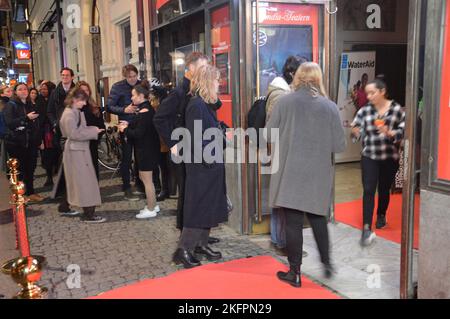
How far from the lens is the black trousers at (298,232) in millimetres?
3586

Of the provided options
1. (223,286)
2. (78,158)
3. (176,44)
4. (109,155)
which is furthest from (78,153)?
(109,155)

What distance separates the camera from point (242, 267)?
13.7 ft

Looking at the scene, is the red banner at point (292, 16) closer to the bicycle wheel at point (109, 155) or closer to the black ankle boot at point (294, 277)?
the black ankle boot at point (294, 277)

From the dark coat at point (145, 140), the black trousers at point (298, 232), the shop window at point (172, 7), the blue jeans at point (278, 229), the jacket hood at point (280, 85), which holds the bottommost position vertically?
the blue jeans at point (278, 229)

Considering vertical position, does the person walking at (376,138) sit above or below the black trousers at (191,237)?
above

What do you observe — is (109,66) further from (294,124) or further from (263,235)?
(294,124)

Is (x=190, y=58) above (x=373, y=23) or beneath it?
beneath

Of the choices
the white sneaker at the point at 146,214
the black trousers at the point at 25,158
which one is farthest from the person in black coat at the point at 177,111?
the black trousers at the point at 25,158

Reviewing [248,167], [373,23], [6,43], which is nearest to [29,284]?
[248,167]

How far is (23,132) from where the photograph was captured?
682 cm

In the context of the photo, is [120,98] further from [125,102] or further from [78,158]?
[78,158]

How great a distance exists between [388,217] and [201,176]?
8.81 feet

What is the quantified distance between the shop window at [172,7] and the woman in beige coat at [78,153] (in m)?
2.11

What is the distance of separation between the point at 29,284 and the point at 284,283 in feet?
7.61
